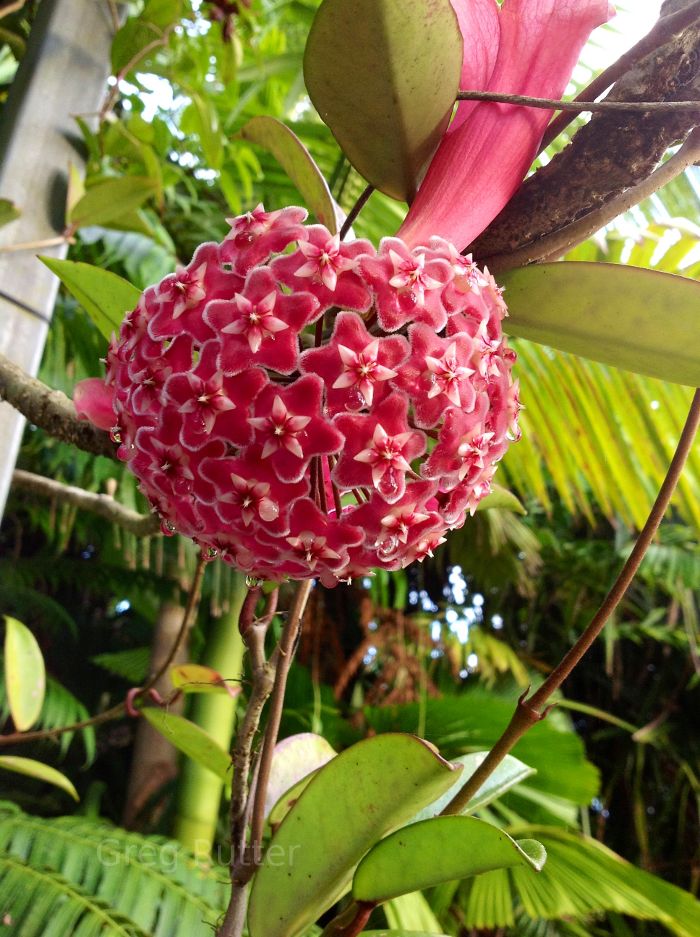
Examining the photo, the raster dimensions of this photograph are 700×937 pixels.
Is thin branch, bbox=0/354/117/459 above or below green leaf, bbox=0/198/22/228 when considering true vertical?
below

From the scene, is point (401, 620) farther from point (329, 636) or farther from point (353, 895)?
point (353, 895)

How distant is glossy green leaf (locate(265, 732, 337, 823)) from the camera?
48 cm

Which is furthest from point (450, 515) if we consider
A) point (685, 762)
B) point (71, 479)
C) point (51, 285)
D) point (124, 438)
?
point (685, 762)

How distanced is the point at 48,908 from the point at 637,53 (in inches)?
40.6

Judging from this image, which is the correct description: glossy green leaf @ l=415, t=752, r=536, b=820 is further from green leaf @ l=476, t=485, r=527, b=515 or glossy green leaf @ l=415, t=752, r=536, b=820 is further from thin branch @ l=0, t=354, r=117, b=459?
thin branch @ l=0, t=354, r=117, b=459

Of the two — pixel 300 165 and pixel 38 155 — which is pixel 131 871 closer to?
pixel 38 155

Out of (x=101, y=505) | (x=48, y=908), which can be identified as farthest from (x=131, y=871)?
(x=101, y=505)

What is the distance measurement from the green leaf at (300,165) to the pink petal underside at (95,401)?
0.15 meters

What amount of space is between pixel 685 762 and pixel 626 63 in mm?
2615

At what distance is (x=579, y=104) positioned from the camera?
0.98 ft

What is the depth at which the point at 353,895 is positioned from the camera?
34cm

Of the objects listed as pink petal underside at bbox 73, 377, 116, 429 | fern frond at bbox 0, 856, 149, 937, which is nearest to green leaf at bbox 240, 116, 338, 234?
pink petal underside at bbox 73, 377, 116, 429

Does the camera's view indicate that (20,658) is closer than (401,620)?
Yes

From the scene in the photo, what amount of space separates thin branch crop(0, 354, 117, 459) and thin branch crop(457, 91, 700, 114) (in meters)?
0.27
